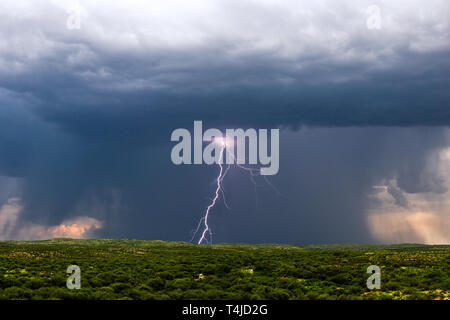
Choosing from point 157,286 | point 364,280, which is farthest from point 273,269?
point 157,286

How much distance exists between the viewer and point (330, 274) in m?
38.2

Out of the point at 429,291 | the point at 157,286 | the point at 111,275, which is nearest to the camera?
the point at 429,291

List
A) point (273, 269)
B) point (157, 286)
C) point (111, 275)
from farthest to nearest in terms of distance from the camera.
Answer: point (273, 269) < point (111, 275) < point (157, 286)
